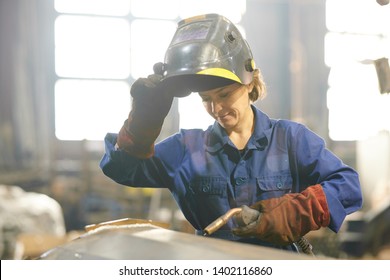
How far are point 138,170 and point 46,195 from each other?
190 centimetres

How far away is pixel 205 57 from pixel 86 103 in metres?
0.81

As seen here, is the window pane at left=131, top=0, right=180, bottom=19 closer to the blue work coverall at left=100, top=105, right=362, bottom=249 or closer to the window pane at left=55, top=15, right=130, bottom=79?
the window pane at left=55, top=15, right=130, bottom=79

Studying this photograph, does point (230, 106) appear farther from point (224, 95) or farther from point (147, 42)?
point (147, 42)

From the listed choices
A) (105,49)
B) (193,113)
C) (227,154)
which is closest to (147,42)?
(105,49)

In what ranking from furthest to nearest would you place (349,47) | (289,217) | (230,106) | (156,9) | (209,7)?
(349,47)
(156,9)
(209,7)
(230,106)
(289,217)

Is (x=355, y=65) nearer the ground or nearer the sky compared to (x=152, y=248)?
nearer the sky

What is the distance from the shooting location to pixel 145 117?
146cm

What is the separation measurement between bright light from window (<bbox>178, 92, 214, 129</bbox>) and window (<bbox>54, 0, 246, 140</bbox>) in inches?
8.9

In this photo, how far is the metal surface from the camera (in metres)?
1.03

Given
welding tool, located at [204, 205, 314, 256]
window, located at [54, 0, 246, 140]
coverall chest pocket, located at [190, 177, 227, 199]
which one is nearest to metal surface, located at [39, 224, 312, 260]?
welding tool, located at [204, 205, 314, 256]

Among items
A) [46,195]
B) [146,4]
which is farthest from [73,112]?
[46,195]

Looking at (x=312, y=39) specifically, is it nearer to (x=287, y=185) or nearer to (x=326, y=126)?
(x=326, y=126)

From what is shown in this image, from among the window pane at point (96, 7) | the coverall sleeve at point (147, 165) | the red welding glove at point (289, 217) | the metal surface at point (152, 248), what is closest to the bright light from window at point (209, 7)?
the window pane at point (96, 7)

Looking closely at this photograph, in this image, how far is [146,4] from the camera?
6.09 feet
